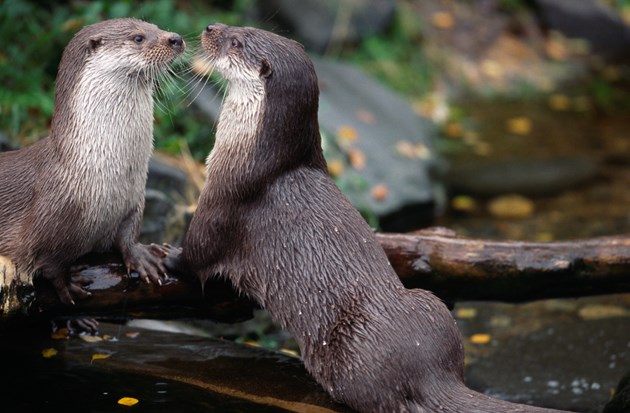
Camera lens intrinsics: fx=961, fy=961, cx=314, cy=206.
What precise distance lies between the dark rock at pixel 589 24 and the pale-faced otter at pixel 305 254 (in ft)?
23.8

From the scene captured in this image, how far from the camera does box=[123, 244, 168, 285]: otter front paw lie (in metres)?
3.70

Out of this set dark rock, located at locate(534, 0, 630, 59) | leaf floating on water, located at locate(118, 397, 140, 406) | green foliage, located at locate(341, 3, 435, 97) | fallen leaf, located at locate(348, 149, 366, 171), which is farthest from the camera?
dark rock, located at locate(534, 0, 630, 59)

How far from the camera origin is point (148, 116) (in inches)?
147

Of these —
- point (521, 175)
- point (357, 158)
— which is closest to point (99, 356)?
point (357, 158)

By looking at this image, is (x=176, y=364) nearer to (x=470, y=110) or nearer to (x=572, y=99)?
(x=470, y=110)

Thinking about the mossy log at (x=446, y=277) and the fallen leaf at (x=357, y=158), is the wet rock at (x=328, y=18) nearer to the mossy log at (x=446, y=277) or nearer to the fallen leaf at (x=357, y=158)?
the fallen leaf at (x=357, y=158)

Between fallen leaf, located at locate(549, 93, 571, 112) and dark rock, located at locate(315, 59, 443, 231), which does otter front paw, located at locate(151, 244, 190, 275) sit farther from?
fallen leaf, located at locate(549, 93, 571, 112)

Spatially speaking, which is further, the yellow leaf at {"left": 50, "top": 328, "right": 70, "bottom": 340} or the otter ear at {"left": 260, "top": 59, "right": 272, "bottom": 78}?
the yellow leaf at {"left": 50, "top": 328, "right": 70, "bottom": 340}

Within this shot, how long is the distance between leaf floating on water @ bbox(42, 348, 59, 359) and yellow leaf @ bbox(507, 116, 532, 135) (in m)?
5.34

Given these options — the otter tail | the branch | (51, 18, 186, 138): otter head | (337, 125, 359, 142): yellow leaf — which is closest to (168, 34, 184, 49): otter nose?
(51, 18, 186, 138): otter head

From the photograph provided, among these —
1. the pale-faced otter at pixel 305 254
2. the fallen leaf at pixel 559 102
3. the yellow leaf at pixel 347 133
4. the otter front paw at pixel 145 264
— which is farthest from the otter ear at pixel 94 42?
the fallen leaf at pixel 559 102

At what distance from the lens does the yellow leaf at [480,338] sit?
492 cm

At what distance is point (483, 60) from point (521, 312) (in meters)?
4.62

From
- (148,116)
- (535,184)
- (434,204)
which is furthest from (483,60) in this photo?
(148,116)
